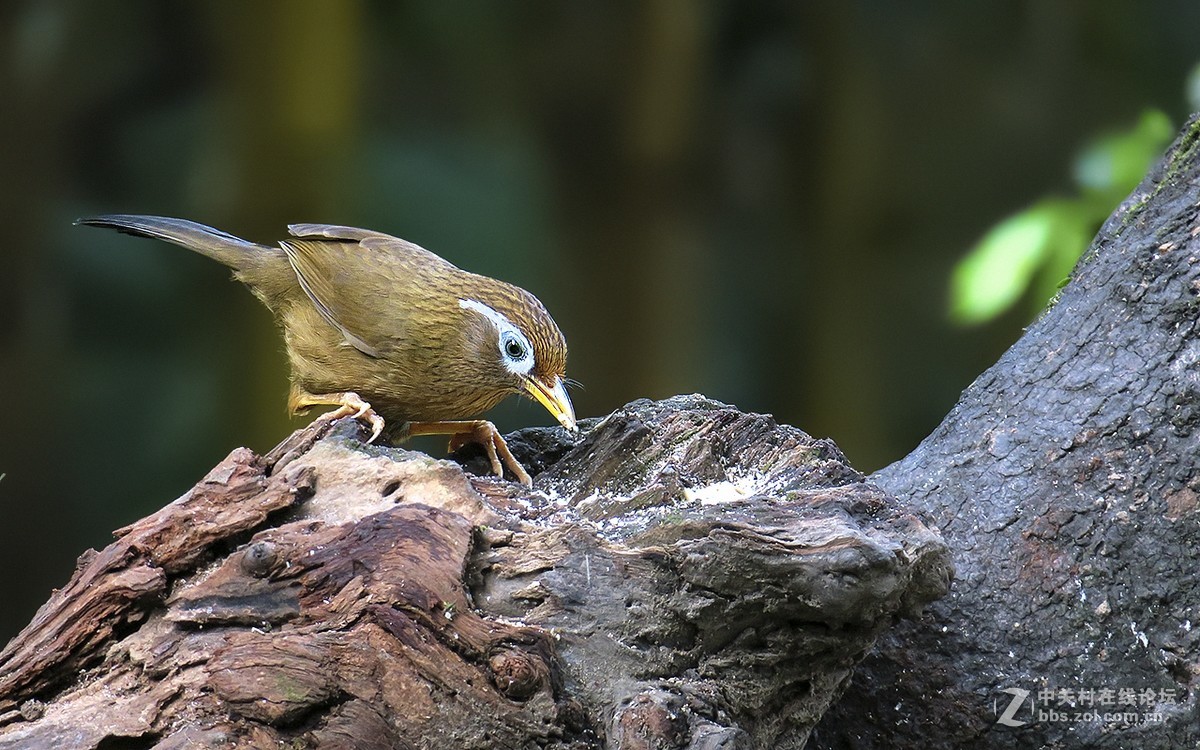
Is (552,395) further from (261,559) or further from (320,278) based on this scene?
(261,559)

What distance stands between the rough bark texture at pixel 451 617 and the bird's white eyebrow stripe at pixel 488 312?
1260 mm

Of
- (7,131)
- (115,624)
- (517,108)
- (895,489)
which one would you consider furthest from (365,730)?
(517,108)

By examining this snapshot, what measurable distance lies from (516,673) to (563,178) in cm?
695

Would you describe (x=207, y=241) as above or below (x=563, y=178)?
below

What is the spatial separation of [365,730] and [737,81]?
25.7ft

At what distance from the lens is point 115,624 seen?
2264mm

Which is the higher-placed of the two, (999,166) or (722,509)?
(999,166)

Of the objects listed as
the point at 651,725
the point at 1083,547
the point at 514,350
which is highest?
the point at 514,350

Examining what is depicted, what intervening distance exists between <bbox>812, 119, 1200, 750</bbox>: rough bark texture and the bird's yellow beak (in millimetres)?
1106

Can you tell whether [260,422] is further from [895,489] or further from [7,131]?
[895,489]

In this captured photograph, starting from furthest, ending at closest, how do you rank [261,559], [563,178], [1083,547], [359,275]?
[563,178] → [359,275] → [1083,547] → [261,559]

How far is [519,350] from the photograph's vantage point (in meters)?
3.67

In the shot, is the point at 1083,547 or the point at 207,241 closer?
the point at 1083,547

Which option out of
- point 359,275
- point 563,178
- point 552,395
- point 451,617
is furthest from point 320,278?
point 563,178
